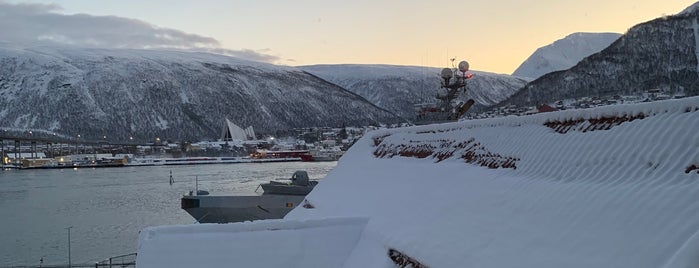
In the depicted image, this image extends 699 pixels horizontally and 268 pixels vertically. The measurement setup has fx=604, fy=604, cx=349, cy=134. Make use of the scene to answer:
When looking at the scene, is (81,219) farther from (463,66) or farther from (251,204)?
(463,66)

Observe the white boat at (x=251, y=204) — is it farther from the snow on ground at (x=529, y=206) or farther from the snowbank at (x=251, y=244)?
the snowbank at (x=251, y=244)

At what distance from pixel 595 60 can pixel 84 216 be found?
298ft

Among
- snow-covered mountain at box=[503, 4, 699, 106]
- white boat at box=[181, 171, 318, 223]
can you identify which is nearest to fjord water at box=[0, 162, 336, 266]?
white boat at box=[181, 171, 318, 223]

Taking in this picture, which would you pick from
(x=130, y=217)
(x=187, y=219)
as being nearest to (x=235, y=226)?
(x=187, y=219)

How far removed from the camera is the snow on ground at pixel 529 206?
511 cm

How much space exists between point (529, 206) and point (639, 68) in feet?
271

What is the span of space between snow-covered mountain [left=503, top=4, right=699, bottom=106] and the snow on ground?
5184cm

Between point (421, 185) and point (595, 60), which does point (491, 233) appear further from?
point (595, 60)

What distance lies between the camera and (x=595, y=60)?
347 ft

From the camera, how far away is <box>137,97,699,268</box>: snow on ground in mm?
5105

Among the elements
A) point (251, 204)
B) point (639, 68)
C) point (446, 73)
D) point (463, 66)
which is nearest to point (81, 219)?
point (251, 204)

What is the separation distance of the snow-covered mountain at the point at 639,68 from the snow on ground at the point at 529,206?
2041 inches

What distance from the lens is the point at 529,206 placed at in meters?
6.84

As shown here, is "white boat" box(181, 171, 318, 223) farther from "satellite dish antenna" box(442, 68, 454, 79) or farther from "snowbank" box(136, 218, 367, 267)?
"snowbank" box(136, 218, 367, 267)
